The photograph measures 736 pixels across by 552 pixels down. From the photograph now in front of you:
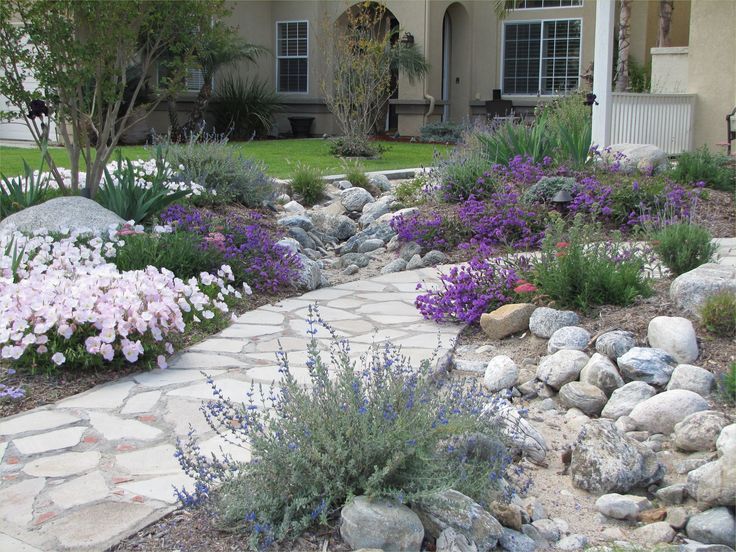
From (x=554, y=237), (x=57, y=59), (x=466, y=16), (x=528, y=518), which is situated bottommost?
(x=528, y=518)

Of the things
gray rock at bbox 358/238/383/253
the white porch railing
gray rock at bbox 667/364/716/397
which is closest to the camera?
gray rock at bbox 667/364/716/397

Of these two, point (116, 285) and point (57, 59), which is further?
point (57, 59)

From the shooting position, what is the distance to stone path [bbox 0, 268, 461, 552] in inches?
125

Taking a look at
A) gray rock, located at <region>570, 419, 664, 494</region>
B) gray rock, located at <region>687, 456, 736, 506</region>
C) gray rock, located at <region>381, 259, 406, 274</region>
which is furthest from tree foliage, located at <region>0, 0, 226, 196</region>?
gray rock, located at <region>687, 456, 736, 506</region>

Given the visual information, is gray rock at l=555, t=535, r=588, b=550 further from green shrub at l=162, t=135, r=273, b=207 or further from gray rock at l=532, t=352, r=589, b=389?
green shrub at l=162, t=135, r=273, b=207

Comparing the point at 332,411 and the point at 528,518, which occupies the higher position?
the point at 332,411

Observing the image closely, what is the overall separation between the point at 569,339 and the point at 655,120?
339 inches

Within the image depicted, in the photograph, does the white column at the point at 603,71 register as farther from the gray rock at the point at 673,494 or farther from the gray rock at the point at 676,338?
the gray rock at the point at 673,494

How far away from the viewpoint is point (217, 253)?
6.68 metres

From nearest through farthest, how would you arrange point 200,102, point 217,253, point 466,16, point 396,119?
point 217,253 < point 200,102 < point 466,16 < point 396,119

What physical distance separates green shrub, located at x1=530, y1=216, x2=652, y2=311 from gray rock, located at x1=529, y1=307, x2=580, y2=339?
15 centimetres

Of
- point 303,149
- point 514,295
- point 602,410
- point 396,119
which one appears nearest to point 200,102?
point 303,149

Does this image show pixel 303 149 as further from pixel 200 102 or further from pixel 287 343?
pixel 287 343

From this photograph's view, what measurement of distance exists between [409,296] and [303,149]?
10840 millimetres
